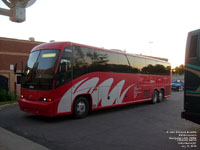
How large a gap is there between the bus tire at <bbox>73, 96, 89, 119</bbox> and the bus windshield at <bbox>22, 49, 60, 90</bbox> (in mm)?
1545

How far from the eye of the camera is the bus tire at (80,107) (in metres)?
8.59

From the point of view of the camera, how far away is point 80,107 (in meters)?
8.79

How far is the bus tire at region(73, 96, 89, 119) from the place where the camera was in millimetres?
Result: 8586

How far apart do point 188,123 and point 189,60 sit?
3212 mm

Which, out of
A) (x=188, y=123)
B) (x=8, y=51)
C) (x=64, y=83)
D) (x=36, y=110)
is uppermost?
(x=8, y=51)

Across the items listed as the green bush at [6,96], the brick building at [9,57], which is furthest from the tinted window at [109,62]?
the brick building at [9,57]

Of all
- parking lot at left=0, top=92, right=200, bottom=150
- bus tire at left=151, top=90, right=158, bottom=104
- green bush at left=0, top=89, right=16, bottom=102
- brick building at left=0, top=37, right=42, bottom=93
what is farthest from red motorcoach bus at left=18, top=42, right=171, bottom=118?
brick building at left=0, top=37, right=42, bottom=93

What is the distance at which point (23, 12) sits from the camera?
361 cm

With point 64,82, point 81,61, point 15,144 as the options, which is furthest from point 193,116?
point 15,144

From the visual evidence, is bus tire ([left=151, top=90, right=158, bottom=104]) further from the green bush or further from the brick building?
the brick building

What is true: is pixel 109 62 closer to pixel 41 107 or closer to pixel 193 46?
pixel 41 107

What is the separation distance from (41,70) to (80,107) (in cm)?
234

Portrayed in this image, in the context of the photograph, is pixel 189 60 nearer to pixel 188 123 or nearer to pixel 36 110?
pixel 188 123

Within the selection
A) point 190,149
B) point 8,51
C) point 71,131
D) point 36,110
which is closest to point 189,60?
point 190,149
